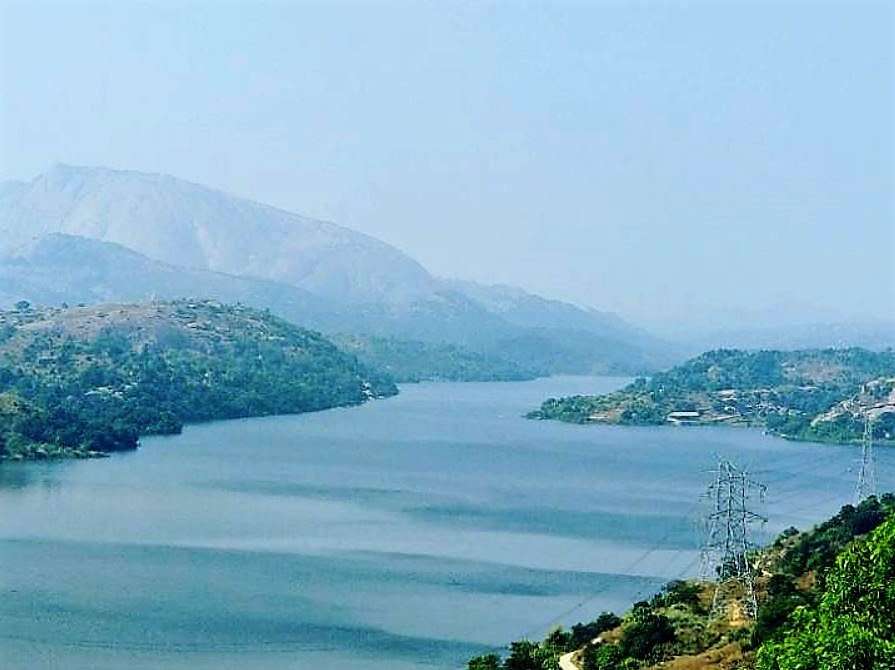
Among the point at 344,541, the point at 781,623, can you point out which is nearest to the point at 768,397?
the point at 344,541

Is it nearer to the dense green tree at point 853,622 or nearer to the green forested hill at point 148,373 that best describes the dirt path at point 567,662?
the dense green tree at point 853,622

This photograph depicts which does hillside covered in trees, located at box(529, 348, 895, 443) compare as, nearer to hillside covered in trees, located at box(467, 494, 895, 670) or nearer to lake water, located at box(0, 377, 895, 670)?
lake water, located at box(0, 377, 895, 670)

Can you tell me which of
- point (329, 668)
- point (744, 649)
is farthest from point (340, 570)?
point (744, 649)

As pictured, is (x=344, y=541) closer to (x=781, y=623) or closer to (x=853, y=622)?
(x=781, y=623)

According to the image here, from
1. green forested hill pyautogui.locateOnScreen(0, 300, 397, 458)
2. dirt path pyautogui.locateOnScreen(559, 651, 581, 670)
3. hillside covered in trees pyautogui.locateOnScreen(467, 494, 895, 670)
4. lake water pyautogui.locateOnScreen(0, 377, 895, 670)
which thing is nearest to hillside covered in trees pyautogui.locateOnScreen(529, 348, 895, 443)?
lake water pyautogui.locateOnScreen(0, 377, 895, 670)

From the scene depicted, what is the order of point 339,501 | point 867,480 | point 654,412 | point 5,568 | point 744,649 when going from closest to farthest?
point 744,649, point 5,568, point 339,501, point 867,480, point 654,412

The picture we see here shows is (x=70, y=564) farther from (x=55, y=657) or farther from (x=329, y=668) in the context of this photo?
(x=329, y=668)
